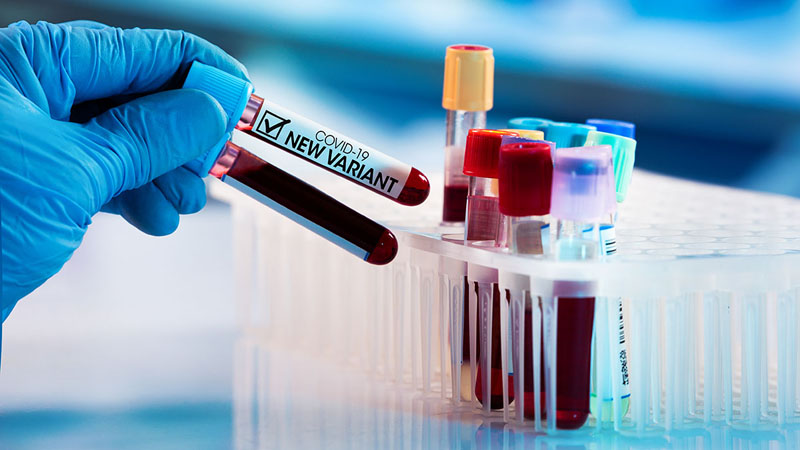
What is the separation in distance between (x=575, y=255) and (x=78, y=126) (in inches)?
24.0

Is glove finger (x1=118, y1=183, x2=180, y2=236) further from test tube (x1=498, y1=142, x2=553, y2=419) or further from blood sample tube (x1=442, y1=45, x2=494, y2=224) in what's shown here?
test tube (x1=498, y1=142, x2=553, y2=419)

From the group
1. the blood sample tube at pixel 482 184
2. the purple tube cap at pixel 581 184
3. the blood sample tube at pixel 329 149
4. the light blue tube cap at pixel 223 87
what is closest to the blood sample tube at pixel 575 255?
the purple tube cap at pixel 581 184

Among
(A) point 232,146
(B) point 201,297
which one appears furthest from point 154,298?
(A) point 232,146

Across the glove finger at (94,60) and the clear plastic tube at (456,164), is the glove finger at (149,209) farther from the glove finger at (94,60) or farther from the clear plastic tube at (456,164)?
the clear plastic tube at (456,164)

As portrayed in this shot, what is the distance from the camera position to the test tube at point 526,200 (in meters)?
1.09

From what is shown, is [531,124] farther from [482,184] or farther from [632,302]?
[632,302]

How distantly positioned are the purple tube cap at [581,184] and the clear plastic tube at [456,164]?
0.29 meters

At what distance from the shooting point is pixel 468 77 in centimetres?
136

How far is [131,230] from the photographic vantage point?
2.16 m

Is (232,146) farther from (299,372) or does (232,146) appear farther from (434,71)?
(434,71)

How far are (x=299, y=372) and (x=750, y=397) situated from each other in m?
0.63

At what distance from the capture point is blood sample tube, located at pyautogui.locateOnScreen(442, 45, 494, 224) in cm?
135

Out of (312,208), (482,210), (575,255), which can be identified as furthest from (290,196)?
(575,255)

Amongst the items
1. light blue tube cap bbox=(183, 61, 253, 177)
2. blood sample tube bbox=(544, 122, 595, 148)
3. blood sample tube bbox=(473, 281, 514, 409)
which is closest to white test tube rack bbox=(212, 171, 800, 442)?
blood sample tube bbox=(473, 281, 514, 409)
